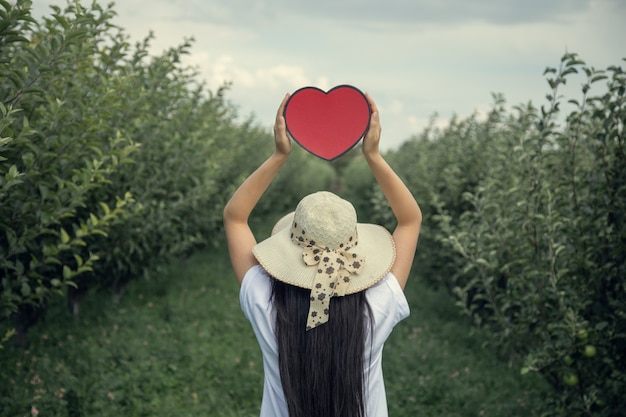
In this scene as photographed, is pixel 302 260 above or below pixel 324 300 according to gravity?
above

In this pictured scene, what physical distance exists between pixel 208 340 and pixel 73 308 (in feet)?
5.24

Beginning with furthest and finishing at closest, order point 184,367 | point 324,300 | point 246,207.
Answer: point 184,367
point 246,207
point 324,300

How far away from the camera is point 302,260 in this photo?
2.11m

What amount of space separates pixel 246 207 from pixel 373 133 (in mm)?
554

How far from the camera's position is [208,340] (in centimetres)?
669

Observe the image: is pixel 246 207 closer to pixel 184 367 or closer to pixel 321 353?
pixel 321 353

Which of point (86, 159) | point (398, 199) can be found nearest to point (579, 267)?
point (398, 199)

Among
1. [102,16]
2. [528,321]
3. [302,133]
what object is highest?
[102,16]

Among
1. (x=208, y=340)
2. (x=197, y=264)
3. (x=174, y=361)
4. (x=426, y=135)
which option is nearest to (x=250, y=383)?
(x=174, y=361)

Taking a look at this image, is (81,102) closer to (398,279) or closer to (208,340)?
(398,279)

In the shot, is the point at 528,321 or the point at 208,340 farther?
the point at 208,340

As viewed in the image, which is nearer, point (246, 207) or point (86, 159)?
point (246, 207)

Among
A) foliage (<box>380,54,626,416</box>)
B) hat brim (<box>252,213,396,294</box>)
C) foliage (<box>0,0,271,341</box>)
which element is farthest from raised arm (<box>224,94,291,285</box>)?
foliage (<box>380,54,626,416</box>)

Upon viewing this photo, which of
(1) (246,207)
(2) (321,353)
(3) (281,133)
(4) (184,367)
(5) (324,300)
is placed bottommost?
(4) (184,367)
